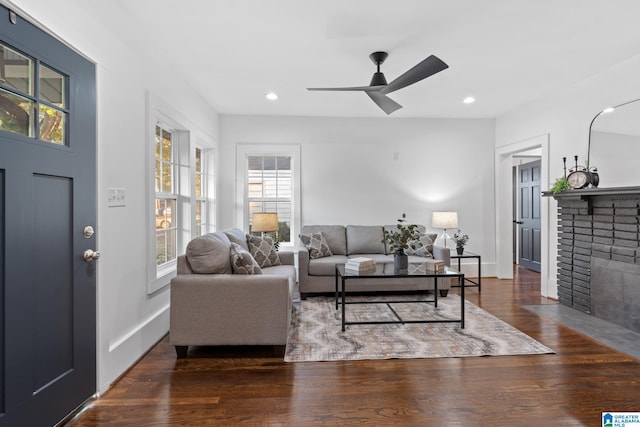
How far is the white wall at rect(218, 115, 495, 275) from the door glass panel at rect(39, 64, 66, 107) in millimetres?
3494

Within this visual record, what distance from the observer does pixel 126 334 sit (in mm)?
2543

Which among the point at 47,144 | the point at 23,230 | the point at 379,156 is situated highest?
the point at 379,156

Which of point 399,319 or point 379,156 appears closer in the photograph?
point 399,319

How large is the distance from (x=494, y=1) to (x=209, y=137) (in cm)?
358

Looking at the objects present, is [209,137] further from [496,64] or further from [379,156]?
[496,64]

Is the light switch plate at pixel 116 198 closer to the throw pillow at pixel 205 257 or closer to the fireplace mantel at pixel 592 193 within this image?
the throw pillow at pixel 205 257

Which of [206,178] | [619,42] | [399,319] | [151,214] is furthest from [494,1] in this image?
[206,178]

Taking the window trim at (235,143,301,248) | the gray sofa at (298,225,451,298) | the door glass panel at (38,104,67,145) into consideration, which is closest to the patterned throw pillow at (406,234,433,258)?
the gray sofa at (298,225,451,298)

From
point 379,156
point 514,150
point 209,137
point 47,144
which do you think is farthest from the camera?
point 379,156

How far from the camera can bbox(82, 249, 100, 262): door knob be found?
2.03 m

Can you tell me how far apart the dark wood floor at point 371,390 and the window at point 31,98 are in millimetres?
1535

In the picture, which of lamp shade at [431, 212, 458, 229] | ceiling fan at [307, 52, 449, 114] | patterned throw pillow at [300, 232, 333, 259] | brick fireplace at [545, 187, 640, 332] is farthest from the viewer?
lamp shade at [431, 212, 458, 229]

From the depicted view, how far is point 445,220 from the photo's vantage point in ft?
17.0

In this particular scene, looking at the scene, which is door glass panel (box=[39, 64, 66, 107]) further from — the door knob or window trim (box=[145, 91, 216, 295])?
window trim (box=[145, 91, 216, 295])
